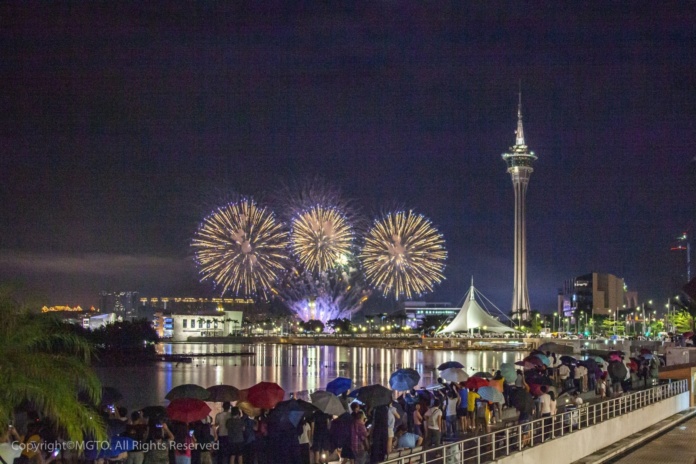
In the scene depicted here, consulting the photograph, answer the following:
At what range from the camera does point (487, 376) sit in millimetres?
24672

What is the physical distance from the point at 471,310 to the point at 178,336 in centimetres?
7990

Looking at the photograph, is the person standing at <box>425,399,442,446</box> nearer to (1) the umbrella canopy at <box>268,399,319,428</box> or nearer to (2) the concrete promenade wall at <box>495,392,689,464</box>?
(2) the concrete promenade wall at <box>495,392,689,464</box>

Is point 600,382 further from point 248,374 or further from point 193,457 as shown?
point 248,374

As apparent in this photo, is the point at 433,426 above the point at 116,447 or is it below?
below

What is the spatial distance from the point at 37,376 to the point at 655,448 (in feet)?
53.6

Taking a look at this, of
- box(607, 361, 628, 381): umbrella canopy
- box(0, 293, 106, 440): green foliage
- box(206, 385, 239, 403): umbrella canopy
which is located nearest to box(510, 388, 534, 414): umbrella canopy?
box(206, 385, 239, 403): umbrella canopy

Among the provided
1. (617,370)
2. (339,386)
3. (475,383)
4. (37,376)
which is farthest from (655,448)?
(37,376)

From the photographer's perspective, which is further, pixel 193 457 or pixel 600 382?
pixel 600 382

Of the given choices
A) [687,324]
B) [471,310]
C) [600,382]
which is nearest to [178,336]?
[471,310]

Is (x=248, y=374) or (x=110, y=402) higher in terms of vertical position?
(x=110, y=402)

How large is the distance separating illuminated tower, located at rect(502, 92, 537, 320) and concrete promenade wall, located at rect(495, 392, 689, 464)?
526 ft

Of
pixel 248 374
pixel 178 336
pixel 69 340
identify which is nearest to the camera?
pixel 69 340

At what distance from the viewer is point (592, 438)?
20484 mm

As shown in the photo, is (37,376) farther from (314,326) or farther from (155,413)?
(314,326)
